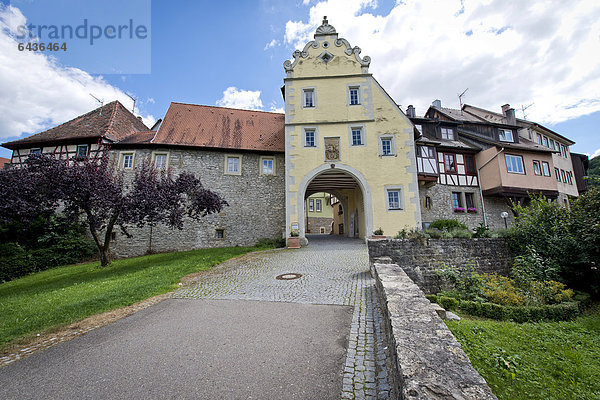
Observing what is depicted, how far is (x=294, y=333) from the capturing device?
13.2 ft

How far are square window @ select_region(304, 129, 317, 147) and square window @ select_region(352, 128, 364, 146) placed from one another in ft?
8.41

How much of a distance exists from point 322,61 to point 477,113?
19.0 meters

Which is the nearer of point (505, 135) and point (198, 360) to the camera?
point (198, 360)

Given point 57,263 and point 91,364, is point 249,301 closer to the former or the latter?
point 91,364

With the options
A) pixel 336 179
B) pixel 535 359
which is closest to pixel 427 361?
pixel 535 359

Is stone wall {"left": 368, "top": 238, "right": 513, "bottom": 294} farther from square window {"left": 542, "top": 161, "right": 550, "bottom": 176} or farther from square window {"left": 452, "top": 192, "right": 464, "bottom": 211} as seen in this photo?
square window {"left": 542, "top": 161, "right": 550, "bottom": 176}

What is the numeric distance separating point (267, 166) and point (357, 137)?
6335mm

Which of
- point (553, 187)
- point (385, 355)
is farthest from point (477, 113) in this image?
point (385, 355)

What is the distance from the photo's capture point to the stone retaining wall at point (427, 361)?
1666 mm

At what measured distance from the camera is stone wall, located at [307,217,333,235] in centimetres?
4094

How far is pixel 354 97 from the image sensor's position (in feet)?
58.7

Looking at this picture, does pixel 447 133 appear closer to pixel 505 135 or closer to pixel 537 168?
pixel 505 135

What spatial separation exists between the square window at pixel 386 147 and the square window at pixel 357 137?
1.38 meters

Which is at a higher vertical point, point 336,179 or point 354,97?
point 354,97
